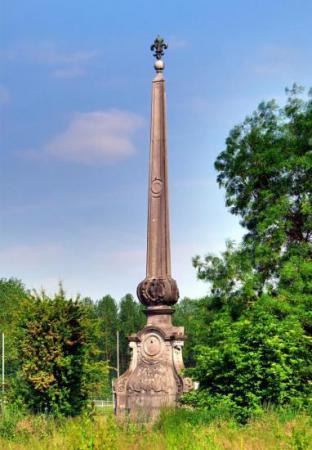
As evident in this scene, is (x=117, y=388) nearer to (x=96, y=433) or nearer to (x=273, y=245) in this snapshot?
(x=273, y=245)

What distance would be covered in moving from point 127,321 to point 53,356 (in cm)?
7193

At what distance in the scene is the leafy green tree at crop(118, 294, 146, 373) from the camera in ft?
286

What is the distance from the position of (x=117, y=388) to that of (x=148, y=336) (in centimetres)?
184

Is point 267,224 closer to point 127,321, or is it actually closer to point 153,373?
point 153,373

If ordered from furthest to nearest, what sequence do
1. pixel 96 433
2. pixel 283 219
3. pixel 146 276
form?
pixel 283 219
pixel 146 276
pixel 96 433

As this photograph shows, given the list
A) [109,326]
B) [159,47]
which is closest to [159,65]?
[159,47]

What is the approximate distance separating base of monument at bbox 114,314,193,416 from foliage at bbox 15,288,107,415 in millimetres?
1299

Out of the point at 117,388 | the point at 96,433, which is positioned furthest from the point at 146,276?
the point at 96,433

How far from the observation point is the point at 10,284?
67.1 m

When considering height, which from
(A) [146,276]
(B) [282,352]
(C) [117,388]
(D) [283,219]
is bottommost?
(C) [117,388]

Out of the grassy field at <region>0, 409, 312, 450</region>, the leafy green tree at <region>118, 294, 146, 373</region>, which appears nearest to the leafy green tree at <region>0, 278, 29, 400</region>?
the leafy green tree at <region>118, 294, 146, 373</region>

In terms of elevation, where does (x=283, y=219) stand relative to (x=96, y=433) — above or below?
above

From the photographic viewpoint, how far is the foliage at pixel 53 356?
18.7 m

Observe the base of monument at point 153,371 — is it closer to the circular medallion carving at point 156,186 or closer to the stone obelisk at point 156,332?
the stone obelisk at point 156,332
